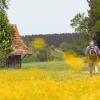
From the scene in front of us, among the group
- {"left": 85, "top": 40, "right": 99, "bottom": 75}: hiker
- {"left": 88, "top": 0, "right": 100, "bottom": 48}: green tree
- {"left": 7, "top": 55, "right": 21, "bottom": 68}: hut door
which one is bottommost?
{"left": 7, "top": 55, "right": 21, "bottom": 68}: hut door

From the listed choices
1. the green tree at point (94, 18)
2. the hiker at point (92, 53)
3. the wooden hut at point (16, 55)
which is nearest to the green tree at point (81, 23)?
the green tree at point (94, 18)

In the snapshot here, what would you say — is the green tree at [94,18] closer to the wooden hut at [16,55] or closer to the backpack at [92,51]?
the wooden hut at [16,55]

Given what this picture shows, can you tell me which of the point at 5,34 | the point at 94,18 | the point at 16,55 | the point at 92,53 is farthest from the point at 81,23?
the point at 92,53

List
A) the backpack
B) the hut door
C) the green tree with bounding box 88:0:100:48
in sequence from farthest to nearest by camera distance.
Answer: the green tree with bounding box 88:0:100:48 < the hut door < the backpack

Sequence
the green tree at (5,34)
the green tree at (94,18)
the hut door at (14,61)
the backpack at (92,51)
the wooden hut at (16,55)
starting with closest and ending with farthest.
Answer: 1. the backpack at (92,51)
2. the green tree at (5,34)
3. the hut door at (14,61)
4. the wooden hut at (16,55)
5. the green tree at (94,18)

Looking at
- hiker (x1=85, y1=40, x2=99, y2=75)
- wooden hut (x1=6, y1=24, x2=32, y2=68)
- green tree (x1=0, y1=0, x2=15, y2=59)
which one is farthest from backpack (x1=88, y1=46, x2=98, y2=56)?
wooden hut (x1=6, y1=24, x2=32, y2=68)

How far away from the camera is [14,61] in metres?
68.5

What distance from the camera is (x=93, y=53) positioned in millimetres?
32062

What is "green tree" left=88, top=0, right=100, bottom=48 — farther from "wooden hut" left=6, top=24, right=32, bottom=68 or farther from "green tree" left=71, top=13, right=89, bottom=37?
"wooden hut" left=6, top=24, right=32, bottom=68

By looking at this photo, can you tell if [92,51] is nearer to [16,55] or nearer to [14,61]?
[14,61]

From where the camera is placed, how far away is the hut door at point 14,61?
67.2m

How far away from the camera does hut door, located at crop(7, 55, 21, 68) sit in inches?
2645

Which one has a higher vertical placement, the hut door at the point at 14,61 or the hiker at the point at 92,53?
the hiker at the point at 92,53

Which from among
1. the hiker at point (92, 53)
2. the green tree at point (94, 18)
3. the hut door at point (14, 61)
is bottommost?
the hut door at point (14, 61)
